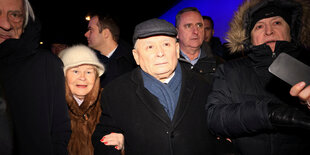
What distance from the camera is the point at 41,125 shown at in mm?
1528

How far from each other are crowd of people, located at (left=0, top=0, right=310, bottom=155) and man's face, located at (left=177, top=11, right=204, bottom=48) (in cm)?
103

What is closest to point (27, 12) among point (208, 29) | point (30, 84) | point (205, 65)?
point (30, 84)

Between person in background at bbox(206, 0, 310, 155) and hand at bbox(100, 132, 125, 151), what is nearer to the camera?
person in background at bbox(206, 0, 310, 155)

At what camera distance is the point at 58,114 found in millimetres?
1671

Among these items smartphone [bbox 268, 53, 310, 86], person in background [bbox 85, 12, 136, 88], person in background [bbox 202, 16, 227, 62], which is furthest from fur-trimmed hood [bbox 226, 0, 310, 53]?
person in background [bbox 202, 16, 227, 62]

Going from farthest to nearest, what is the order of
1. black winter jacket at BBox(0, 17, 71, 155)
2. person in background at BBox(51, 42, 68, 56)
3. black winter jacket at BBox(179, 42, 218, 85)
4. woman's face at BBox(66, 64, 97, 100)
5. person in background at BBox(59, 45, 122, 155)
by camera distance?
person in background at BBox(51, 42, 68, 56) → black winter jacket at BBox(179, 42, 218, 85) → woman's face at BBox(66, 64, 97, 100) → person in background at BBox(59, 45, 122, 155) → black winter jacket at BBox(0, 17, 71, 155)

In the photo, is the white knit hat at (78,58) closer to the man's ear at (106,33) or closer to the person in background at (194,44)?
the man's ear at (106,33)

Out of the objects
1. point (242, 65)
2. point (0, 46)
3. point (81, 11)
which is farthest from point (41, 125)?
point (81, 11)

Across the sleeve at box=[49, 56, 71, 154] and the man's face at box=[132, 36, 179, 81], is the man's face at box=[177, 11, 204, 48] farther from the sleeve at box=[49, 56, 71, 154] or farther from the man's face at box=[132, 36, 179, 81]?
the sleeve at box=[49, 56, 71, 154]

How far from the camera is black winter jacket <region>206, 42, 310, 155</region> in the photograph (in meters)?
1.34

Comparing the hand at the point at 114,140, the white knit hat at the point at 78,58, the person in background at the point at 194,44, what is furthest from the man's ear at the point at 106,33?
the hand at the point at 114,140

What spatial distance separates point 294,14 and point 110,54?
8.56 feet

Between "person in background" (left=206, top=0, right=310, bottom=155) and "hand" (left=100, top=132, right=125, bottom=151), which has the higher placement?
"person in background" (left=206, top=0, right=310, bottom=155)

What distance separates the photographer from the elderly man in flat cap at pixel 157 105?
5.24 ft
